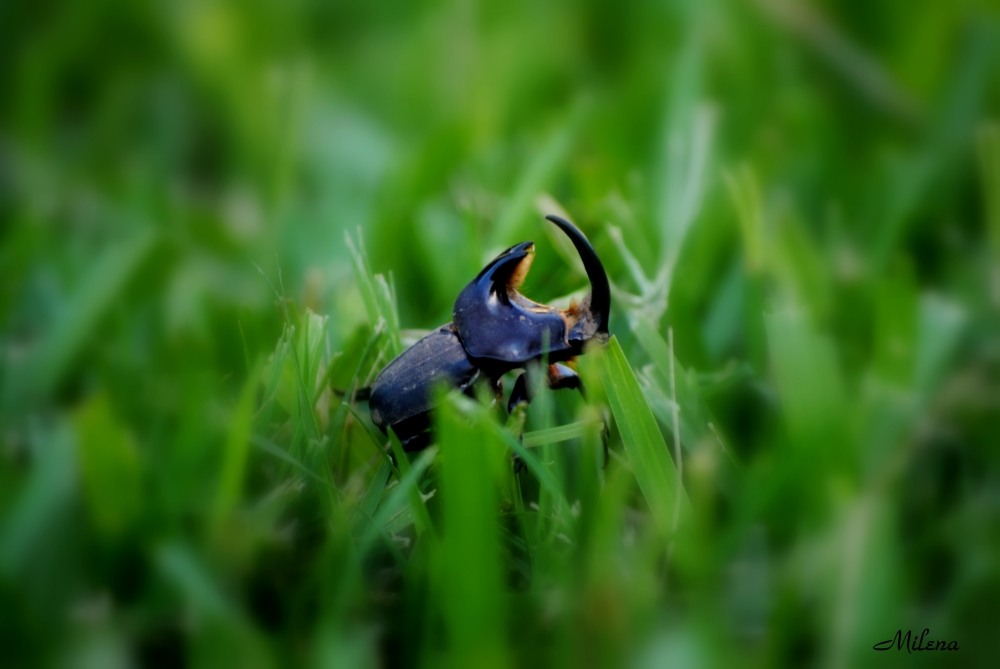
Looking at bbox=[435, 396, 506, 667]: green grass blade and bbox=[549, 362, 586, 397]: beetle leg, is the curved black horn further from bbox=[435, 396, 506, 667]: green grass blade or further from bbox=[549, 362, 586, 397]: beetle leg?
bbox=[435, 396, 506, 667]: green grass blade

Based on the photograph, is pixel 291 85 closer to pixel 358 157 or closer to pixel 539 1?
pixel 358 157

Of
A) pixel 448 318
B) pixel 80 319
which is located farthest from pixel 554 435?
pixel 80 319

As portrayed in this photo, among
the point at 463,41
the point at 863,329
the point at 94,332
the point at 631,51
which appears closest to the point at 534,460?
the point at 863,329

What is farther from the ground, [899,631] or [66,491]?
[66,491]
